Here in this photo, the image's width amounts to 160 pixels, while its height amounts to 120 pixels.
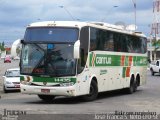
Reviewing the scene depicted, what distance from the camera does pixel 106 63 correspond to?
74.6 ft

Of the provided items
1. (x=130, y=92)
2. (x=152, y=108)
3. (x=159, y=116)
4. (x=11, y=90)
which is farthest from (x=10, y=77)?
(x=159, y=116)

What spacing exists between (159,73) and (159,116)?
4026cm

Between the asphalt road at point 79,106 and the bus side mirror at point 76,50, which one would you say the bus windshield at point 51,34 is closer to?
the bus side mirror at point 76,50

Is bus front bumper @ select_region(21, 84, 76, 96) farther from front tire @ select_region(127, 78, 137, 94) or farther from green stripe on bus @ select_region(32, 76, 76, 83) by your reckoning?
front tire @ select_region(127, 78, 137, 94)

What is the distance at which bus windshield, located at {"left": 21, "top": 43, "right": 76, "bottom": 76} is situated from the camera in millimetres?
19266

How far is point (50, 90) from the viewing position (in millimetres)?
19281

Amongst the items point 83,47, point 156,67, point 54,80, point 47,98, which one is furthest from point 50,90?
point 156,67

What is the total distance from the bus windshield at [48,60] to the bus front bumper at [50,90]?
54 centimetres

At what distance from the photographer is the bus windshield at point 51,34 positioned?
19625 mm

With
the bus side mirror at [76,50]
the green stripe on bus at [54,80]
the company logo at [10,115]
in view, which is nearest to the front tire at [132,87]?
the green stripe on bus at [54,80]

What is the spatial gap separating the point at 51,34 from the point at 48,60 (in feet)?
3.55

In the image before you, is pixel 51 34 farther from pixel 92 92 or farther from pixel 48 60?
pixel 92 92

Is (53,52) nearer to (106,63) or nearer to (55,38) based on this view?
(55,38)

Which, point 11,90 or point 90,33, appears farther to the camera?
point 11,90
